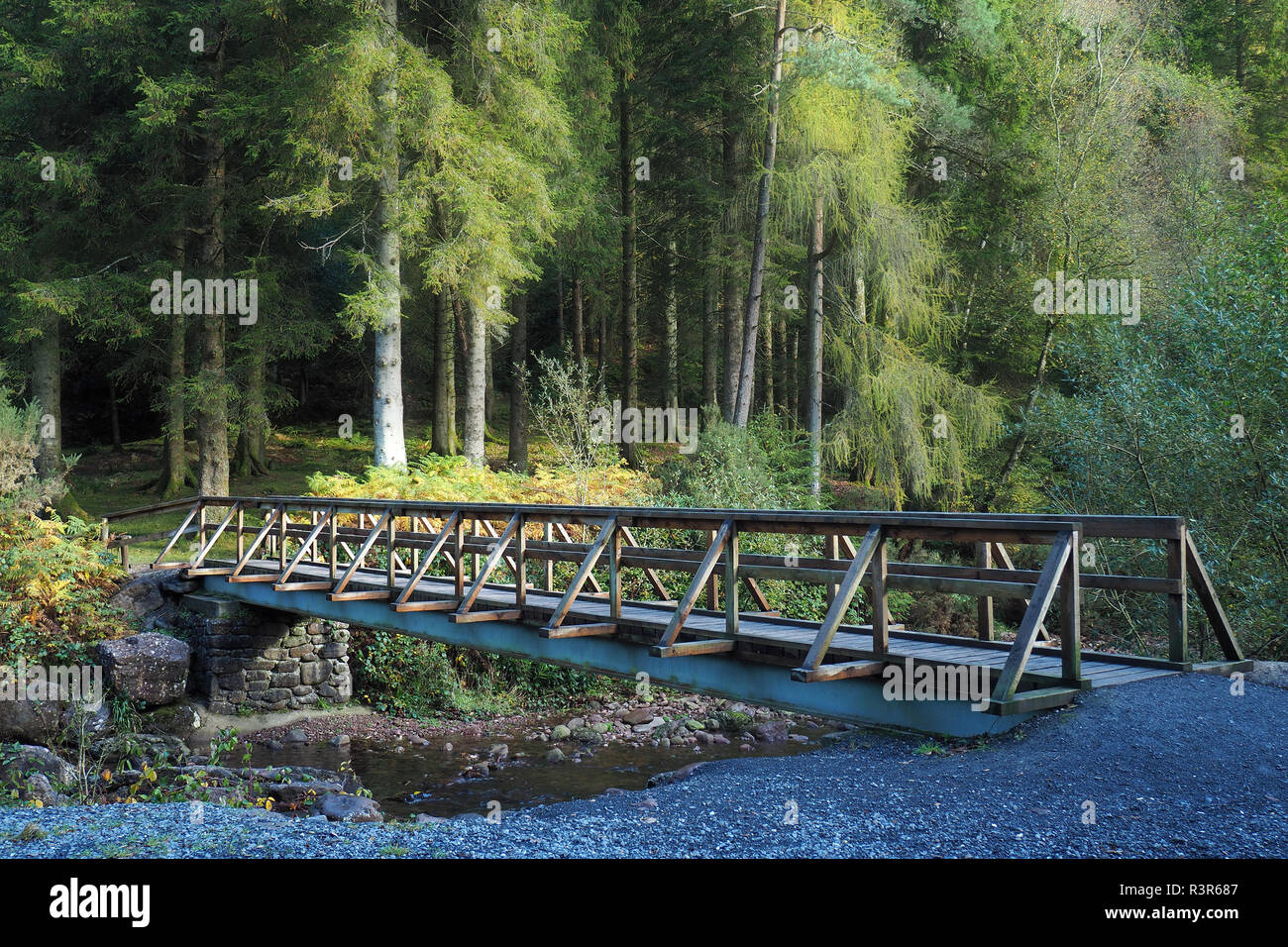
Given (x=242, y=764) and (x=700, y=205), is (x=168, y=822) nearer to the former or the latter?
(x=242, y=764)

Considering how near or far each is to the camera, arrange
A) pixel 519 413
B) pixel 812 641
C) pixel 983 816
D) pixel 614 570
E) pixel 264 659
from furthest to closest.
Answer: pixel 519 413, pixel 264 659, pixel 614 570, pixel 812 641, pixel 983 816

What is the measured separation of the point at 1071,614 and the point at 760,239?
1407 cm

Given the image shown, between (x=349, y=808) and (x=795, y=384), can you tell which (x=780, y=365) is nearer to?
(x=795, y=384)

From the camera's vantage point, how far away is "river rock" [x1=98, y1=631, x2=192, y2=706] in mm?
12375

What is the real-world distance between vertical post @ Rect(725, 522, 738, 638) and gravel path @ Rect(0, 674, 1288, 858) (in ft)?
4.15

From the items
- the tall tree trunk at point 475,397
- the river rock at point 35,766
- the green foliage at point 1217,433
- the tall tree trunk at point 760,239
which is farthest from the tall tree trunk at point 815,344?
the river rock at point 35,766

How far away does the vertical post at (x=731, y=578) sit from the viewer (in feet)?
24.2

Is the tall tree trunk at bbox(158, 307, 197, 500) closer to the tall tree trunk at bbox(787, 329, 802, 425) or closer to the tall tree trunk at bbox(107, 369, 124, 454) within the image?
the tall tree trunk at bbox(107, 369, 124, 454)

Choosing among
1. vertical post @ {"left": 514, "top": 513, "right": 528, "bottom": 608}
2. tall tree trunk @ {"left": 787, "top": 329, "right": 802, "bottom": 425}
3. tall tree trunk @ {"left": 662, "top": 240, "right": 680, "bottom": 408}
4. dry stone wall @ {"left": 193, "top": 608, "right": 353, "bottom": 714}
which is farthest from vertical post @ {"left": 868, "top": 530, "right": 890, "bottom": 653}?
tall tree trunk @ {"left": 662, "top": 240, "right": 680, "bottom": 408}

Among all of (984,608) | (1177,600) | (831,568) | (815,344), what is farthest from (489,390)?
(1177,600)

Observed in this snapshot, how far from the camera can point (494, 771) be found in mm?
11258

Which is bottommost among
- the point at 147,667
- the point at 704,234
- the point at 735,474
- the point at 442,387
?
the point at 147,667
